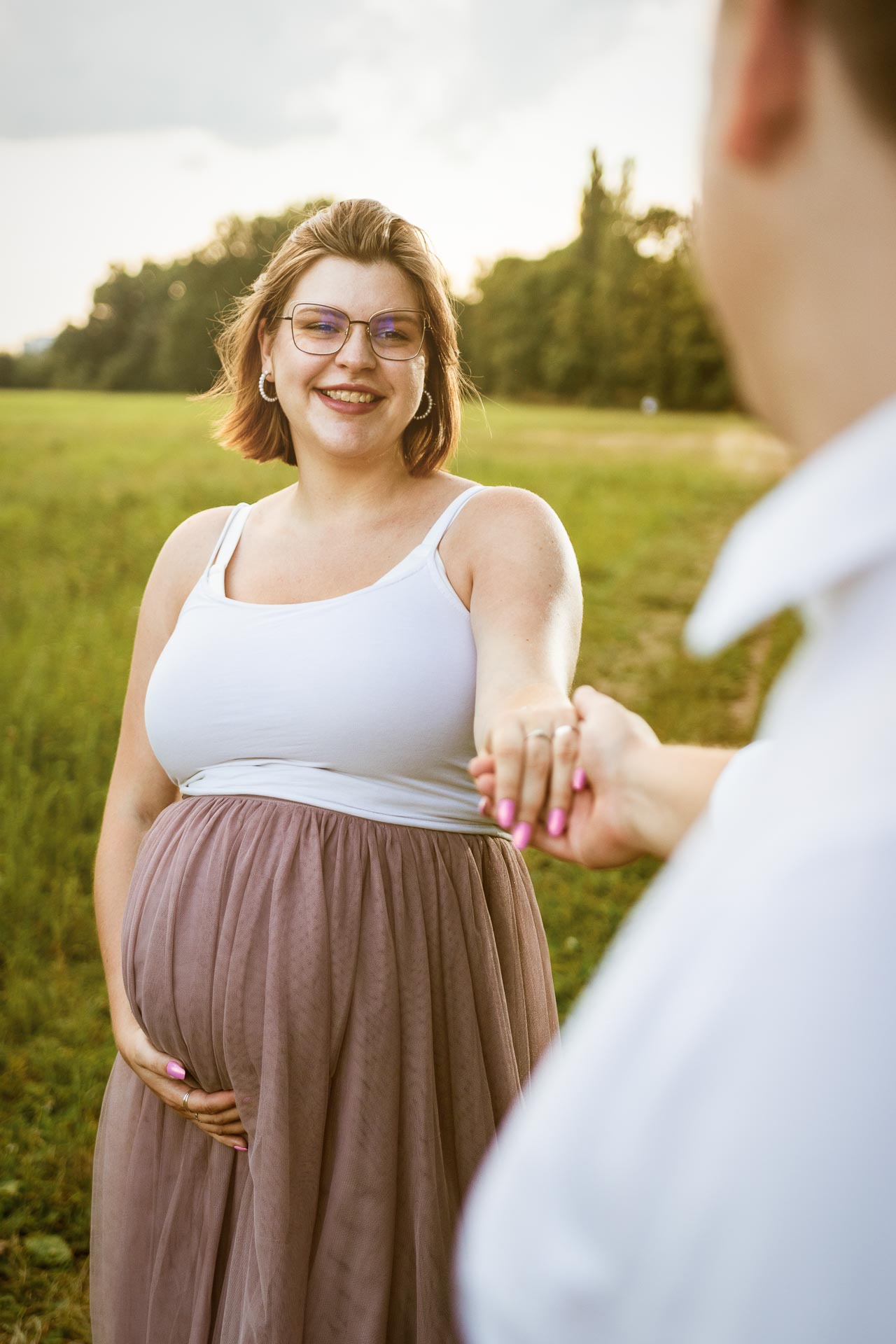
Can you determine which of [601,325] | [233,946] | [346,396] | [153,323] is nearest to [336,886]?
[233,946]

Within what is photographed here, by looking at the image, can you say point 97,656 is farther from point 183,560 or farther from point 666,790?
point 666,790

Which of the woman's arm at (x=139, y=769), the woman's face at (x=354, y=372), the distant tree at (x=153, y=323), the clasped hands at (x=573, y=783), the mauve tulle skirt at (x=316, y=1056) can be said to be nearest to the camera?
the clasped hands at (x=573, y=783)

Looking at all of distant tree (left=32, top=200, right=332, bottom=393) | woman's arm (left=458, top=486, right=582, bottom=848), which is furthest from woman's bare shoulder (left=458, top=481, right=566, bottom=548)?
distant tree (left=32, top=200, right=332, bottom=393)

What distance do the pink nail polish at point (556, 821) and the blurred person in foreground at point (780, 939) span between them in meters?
0.82

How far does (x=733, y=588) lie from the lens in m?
0.55

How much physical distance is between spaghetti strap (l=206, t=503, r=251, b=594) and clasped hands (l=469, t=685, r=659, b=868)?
908 mm

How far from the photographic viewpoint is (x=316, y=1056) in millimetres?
1736

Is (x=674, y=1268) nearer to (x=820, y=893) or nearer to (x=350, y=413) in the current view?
(x=820, y=893)

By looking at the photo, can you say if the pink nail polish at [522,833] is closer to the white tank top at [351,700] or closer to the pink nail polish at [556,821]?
the pink nail polish at [556,821]

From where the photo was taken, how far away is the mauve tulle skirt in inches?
67.9

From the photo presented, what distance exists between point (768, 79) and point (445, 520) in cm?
144

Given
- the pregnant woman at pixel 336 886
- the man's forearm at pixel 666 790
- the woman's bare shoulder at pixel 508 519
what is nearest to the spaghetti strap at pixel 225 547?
the pregnant woman at pixel 336 886

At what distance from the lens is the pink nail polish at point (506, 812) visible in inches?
54.0

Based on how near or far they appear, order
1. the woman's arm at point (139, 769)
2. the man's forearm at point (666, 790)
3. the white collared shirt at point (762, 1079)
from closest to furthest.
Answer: the white collared shirt at point (762, 1079) < the man's forearm at point (666, 790) < the woman's arm at point (139, 769)
